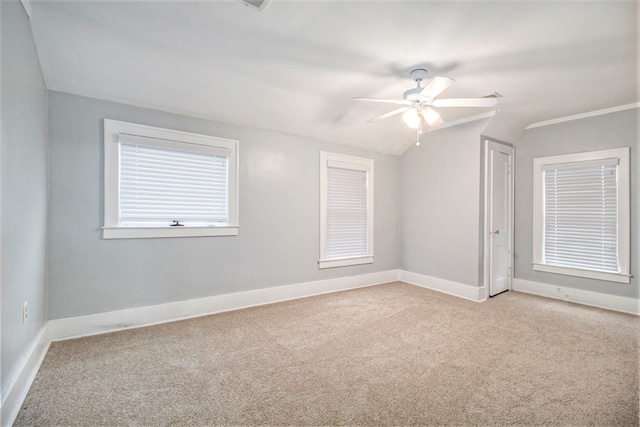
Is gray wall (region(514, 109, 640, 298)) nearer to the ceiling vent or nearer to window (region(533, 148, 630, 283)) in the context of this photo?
window (region(533, 148, 630, 283))

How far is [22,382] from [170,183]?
2.03 meters

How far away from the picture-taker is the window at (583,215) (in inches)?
145

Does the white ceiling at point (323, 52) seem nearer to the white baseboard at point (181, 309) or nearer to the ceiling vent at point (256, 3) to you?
the ceiling vent at point (256, 3)

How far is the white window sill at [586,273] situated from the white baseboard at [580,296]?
0.21 metres

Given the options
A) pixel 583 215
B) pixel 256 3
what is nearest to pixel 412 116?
pixel 256 3

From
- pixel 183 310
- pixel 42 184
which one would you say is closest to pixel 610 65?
pixel 183 310

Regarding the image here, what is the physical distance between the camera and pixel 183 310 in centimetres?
333

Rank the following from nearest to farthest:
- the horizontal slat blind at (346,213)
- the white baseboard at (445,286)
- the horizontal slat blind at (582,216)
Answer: the horizontal slat blind at (582,216)
the white baseboard at (445,286)
the horizontal slat blind at (346,213)

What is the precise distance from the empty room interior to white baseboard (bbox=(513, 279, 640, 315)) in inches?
1.1

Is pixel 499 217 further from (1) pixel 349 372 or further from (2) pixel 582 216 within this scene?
(1) pixel 349 372

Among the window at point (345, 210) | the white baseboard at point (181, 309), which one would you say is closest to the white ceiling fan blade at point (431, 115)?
the window at point (345, 210)

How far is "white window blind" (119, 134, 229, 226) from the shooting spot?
10.1 ft

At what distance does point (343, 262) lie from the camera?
15.2 feet

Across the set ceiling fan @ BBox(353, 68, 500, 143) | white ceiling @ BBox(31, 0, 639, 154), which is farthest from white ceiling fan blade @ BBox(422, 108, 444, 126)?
white ceiling @ BBox(31, 0, 639, 154)
